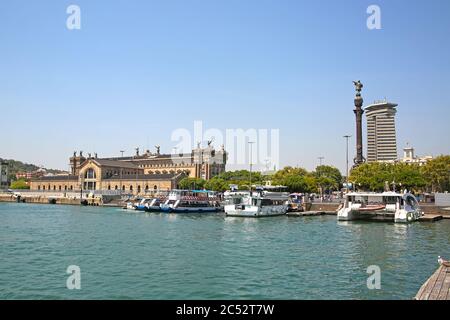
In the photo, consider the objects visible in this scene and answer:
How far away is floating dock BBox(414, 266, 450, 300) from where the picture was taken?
1182 centimetres

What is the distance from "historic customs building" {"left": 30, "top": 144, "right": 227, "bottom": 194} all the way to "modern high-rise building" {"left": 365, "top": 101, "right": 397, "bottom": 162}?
81643 mm

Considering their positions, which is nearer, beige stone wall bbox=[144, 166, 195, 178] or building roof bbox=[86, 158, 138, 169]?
building roof bbox=[86, 158, 138, 169]

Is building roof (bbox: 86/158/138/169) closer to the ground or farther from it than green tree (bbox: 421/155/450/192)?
farther from it

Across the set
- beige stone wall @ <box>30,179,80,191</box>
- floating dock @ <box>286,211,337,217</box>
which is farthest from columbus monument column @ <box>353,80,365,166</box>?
beige stone wall @ <box>30,179,80,191</box>

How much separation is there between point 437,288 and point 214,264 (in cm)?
1120

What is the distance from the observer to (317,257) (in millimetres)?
23594

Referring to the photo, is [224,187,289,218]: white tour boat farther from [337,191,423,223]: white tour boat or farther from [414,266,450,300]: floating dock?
[414,266,450,300]: floating dock

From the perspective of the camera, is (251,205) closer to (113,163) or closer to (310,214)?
(310,214)

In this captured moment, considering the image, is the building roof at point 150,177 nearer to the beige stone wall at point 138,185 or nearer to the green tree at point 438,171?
the beige stone wall at point 138,185

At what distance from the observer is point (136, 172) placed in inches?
5871
